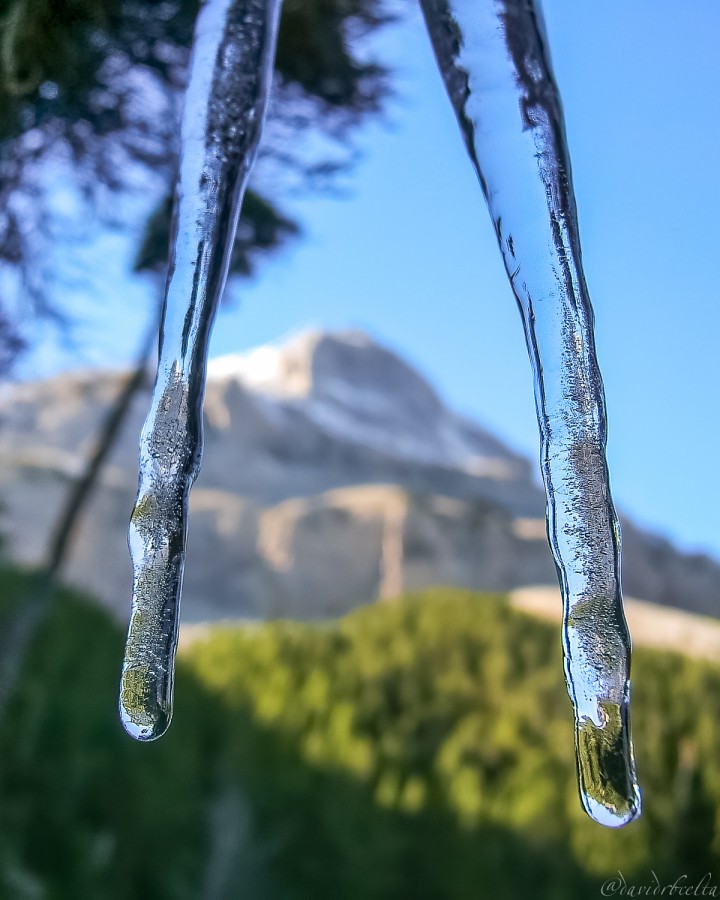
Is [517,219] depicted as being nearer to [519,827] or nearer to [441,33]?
[441,33]

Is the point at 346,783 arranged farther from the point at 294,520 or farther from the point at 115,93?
the point at 294,520

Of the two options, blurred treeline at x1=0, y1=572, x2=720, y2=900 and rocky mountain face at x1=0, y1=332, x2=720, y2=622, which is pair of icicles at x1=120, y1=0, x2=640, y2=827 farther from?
rocky mountain face at x1=0, y1=332, x2=720, y2=622

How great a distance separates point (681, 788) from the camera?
6.19 feet

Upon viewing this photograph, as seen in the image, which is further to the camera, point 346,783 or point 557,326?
point 346,783

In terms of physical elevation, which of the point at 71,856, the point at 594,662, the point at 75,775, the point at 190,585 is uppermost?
the point at 190,585

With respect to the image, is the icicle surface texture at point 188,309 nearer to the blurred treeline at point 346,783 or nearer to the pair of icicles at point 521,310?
the pair of icicles at point 521,310

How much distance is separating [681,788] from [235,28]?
1897 millimetres

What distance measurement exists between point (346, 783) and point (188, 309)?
5.49 ft

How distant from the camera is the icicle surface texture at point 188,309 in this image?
0.35m

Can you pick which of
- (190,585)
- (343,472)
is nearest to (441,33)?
(190,585)

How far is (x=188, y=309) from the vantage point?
1.33 ft

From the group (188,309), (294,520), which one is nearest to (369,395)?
(294,520)

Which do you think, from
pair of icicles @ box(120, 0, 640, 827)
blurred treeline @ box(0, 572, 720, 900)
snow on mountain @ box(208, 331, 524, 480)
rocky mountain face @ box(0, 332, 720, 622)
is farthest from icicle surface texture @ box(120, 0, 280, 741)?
snow on mountain @ box(208, 331, 524, 480)

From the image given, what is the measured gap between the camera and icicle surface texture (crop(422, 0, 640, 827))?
1.06 ft
